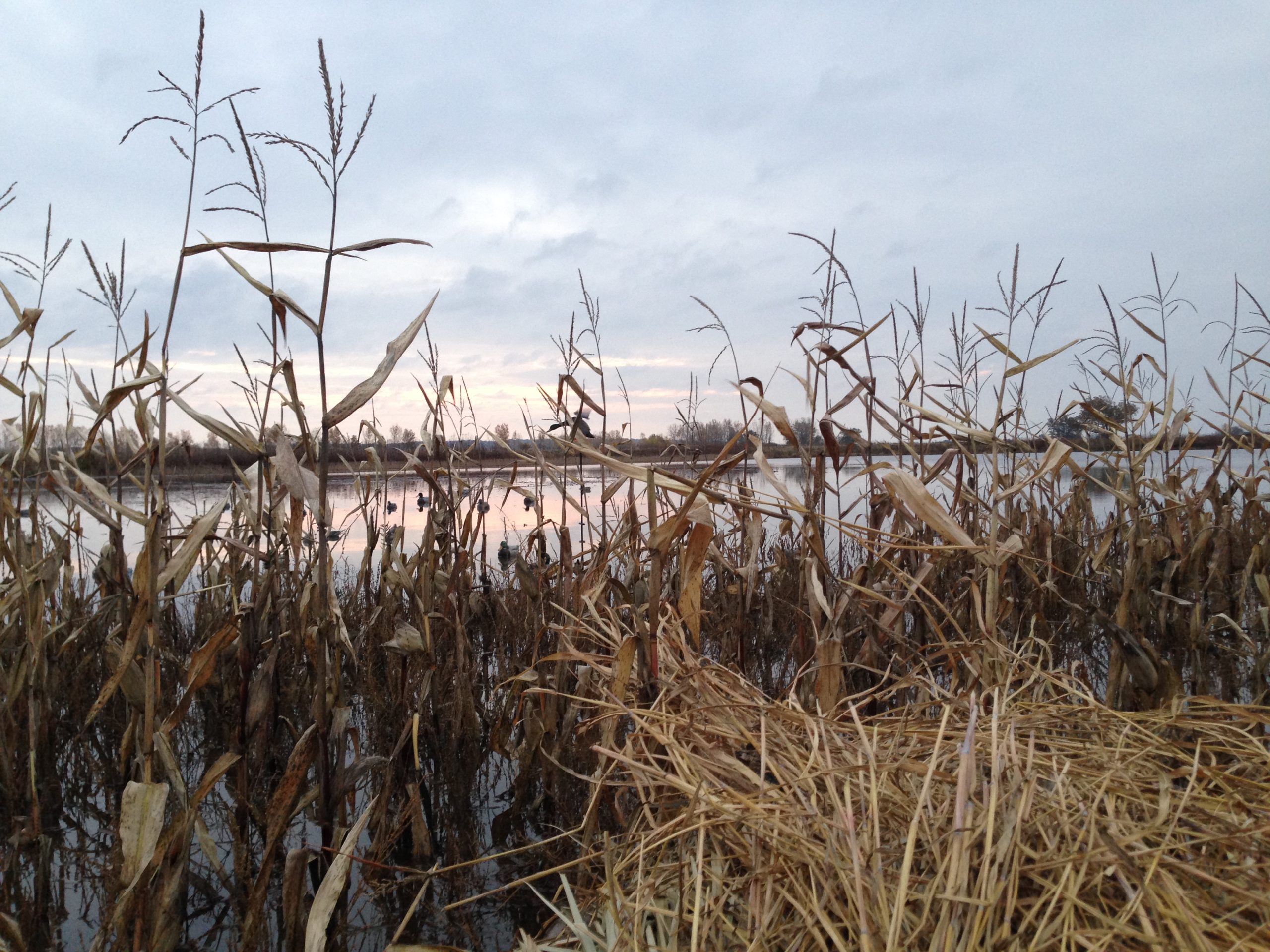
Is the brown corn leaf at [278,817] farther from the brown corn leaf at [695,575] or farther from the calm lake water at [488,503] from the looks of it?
the brown corn leaf at [695,575]

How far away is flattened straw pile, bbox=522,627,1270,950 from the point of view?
91cm

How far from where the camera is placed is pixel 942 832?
1.09 meters

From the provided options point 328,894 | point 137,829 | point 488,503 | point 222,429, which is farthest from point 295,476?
point 488,503

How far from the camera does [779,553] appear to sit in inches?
168

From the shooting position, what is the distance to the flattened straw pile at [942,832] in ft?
A: 2.98

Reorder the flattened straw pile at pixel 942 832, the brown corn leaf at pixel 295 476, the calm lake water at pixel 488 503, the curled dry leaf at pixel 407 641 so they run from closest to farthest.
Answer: the flattened straw pile at pixel 942 832, the brown corn leaf at pixel 295 476, the curled dry leaf at pixel 407 641, the calm lake water at pixel 488 503

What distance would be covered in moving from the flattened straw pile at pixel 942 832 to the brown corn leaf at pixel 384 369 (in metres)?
0.78

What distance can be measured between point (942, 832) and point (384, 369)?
4.07 ft

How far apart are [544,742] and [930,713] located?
111 cm

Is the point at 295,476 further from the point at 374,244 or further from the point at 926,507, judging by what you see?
the point at 926,507

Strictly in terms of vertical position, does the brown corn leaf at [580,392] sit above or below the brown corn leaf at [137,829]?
above

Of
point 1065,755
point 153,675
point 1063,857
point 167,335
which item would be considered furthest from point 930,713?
point 167,335

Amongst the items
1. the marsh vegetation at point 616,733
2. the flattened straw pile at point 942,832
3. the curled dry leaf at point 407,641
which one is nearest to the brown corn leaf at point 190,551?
the marsh vegetation at point 616,733

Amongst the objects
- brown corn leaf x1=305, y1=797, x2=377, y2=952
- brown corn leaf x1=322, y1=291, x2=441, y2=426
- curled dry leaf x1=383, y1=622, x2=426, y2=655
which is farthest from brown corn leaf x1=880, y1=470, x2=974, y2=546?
curled dry leaf x1=383, y1=622, x2=426, y2=655
